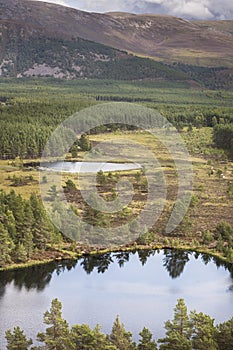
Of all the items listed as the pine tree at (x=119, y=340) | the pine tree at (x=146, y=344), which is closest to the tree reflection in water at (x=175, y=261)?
the pine tree at (x=146, y=344)

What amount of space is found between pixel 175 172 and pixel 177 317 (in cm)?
7120

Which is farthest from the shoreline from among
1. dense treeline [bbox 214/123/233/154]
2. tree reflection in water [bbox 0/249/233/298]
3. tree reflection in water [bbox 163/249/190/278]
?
dense treeline [bbox 214/123/233/154]

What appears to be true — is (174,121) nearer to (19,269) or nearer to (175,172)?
(175,172)

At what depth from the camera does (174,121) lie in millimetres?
172125

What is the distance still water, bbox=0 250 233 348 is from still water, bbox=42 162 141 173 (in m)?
46.0

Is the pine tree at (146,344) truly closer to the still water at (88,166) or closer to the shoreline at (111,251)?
the shoreline at (111,251)

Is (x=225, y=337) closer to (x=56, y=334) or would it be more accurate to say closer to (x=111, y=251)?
(x=56, y=334)

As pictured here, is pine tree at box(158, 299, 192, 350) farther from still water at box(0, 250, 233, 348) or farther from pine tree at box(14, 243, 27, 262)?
pine tree at box(14, 243, 27, 262)

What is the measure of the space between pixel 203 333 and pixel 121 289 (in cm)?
1785

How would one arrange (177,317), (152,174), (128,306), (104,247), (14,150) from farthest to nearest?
(14,150)
(152,174)
(104,247)
(128,306)
(177,317)

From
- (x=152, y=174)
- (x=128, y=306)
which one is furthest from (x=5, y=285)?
(x=152, y=174)

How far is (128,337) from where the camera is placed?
131 feet

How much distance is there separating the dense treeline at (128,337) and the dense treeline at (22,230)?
1949cm

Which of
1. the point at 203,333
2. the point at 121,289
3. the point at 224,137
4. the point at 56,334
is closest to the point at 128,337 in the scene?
the point at 56,334
